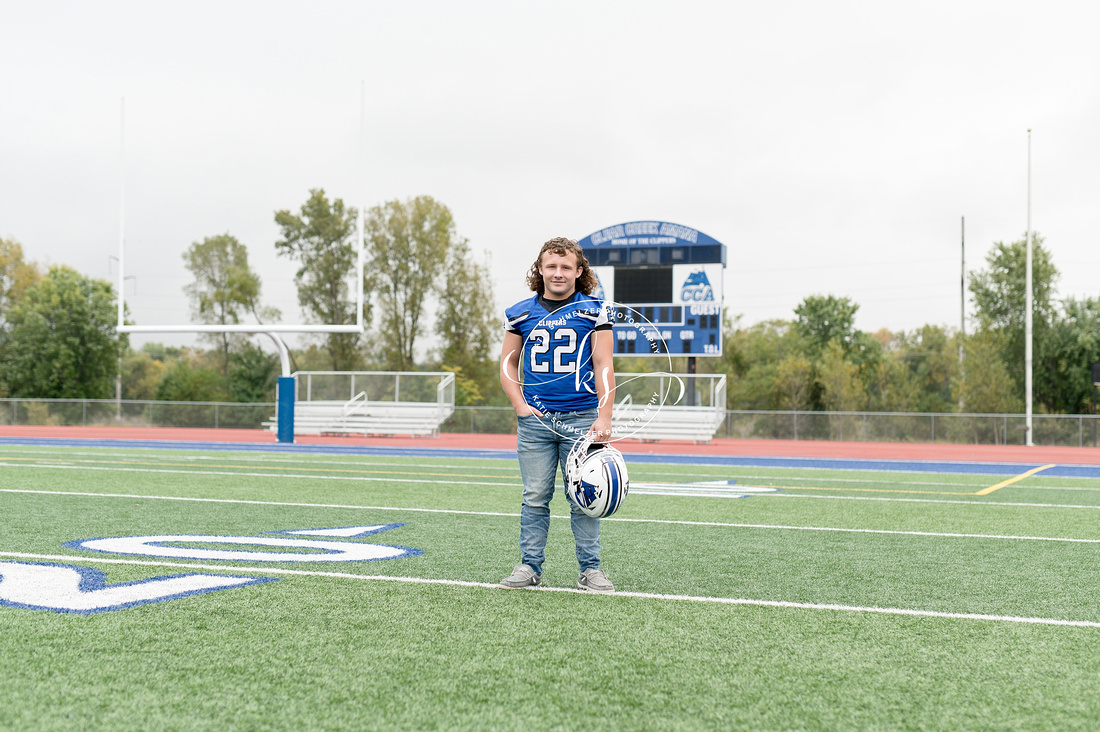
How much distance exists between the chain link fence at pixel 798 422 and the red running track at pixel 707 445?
1.46 feet

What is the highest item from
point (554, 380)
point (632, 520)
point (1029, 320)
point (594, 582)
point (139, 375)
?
point (1029, 320)

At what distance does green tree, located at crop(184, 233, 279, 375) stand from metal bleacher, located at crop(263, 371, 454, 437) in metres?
17.0

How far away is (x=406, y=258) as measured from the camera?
4138 cm

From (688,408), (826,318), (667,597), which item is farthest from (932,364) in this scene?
(667,597)

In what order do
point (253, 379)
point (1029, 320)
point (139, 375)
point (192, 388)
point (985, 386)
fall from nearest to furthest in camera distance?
point (1029, 320) → point (985, 386) → point (253, 379) → point (192, 388) → point (139, 375)

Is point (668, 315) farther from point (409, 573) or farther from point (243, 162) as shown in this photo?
point (409, 573)

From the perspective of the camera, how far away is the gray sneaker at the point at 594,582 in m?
4.75

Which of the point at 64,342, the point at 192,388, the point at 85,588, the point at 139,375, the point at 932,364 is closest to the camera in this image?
the point at 85,588

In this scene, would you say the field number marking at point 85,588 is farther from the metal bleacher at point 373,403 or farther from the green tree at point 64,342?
the green tree at point 64,342

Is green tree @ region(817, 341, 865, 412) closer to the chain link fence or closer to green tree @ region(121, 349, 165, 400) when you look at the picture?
the chain link fence

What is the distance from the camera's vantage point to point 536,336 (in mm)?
4785

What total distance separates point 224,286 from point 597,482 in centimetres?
4367

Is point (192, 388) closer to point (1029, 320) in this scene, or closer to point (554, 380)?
point (1029, 320)

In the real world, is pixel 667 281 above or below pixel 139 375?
above
